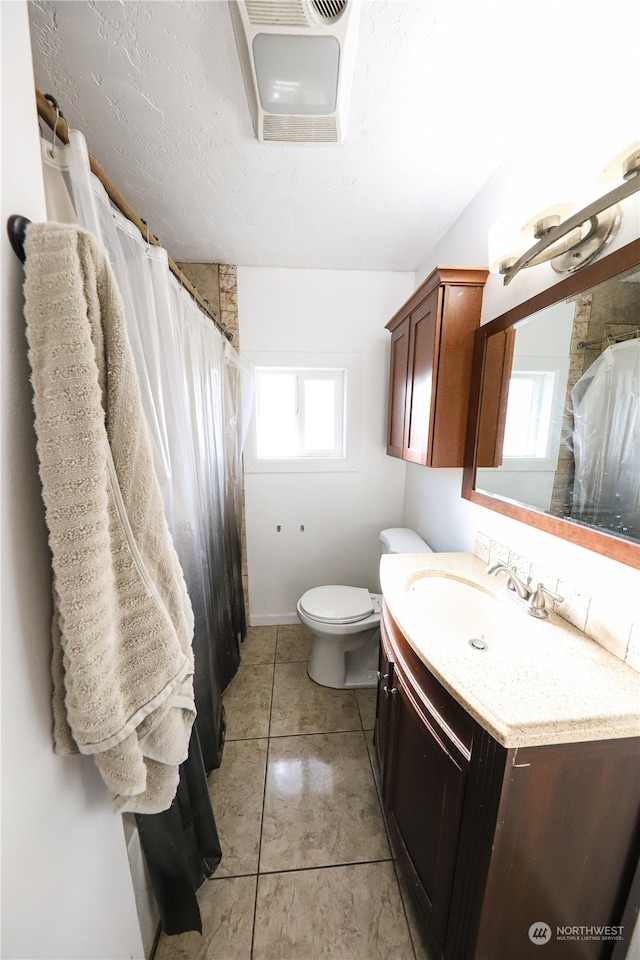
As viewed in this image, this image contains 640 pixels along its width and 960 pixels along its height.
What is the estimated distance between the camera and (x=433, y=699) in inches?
30.7

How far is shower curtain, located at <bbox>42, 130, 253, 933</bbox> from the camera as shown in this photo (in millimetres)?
727

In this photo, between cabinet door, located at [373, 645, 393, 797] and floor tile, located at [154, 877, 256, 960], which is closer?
floor tile, located at [154, 877, 256, 960]

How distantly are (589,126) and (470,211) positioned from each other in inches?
22.3

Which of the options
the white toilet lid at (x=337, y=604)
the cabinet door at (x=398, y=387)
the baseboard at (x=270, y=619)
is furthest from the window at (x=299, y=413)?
the baseboard at (x=270, y=619)

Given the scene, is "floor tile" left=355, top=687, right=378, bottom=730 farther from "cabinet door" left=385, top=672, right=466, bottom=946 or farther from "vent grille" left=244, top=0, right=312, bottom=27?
"vent grille" left=244, top=0, right=312, bottom=27

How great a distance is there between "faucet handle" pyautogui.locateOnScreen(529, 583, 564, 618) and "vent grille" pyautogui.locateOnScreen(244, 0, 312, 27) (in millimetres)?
1531

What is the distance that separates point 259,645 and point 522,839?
67.4 inches

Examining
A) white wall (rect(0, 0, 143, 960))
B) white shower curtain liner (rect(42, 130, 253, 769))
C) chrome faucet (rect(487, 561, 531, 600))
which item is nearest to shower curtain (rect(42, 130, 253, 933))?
white shower curtain liner (rect(42, 130, 253, 769))

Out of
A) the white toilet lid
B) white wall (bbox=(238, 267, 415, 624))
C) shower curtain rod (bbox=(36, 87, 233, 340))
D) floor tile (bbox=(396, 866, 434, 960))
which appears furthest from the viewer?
white wall (bbox=(238, 267, 415, 624))

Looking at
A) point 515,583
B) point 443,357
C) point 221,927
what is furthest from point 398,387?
point 221,927

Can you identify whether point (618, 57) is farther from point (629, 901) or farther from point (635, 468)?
point (629, 901)

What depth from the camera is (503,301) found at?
1.18m

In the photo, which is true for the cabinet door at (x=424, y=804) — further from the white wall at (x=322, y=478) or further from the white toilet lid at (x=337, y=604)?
the white wall at (x=322, y=478)

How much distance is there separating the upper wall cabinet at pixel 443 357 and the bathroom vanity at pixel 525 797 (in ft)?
2.54
